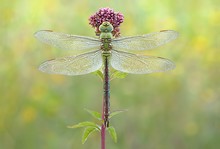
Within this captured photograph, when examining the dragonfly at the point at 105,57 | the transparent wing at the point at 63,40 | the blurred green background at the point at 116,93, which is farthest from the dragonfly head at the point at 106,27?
the blurred green background at the point at 116,93

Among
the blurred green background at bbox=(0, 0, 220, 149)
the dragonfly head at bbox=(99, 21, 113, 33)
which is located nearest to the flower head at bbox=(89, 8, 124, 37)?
the dragonfly head at bbox=(99, 21, 113, 33)

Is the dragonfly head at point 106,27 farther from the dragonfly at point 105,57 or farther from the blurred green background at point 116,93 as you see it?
the blurred green background at point 116,93

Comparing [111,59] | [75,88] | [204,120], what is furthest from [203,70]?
[111,59]

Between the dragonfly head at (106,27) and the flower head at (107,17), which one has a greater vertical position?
the flower head at (107,17)

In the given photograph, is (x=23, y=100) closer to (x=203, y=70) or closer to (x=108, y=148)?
(x=108, y=148)

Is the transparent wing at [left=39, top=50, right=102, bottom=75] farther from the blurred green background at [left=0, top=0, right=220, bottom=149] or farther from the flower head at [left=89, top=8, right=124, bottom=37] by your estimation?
the blurred green background at [left=0, top=0, right=220, bottom=149]

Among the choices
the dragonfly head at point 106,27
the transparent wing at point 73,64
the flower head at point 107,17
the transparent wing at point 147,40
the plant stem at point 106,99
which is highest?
the flower head at point 107,17
